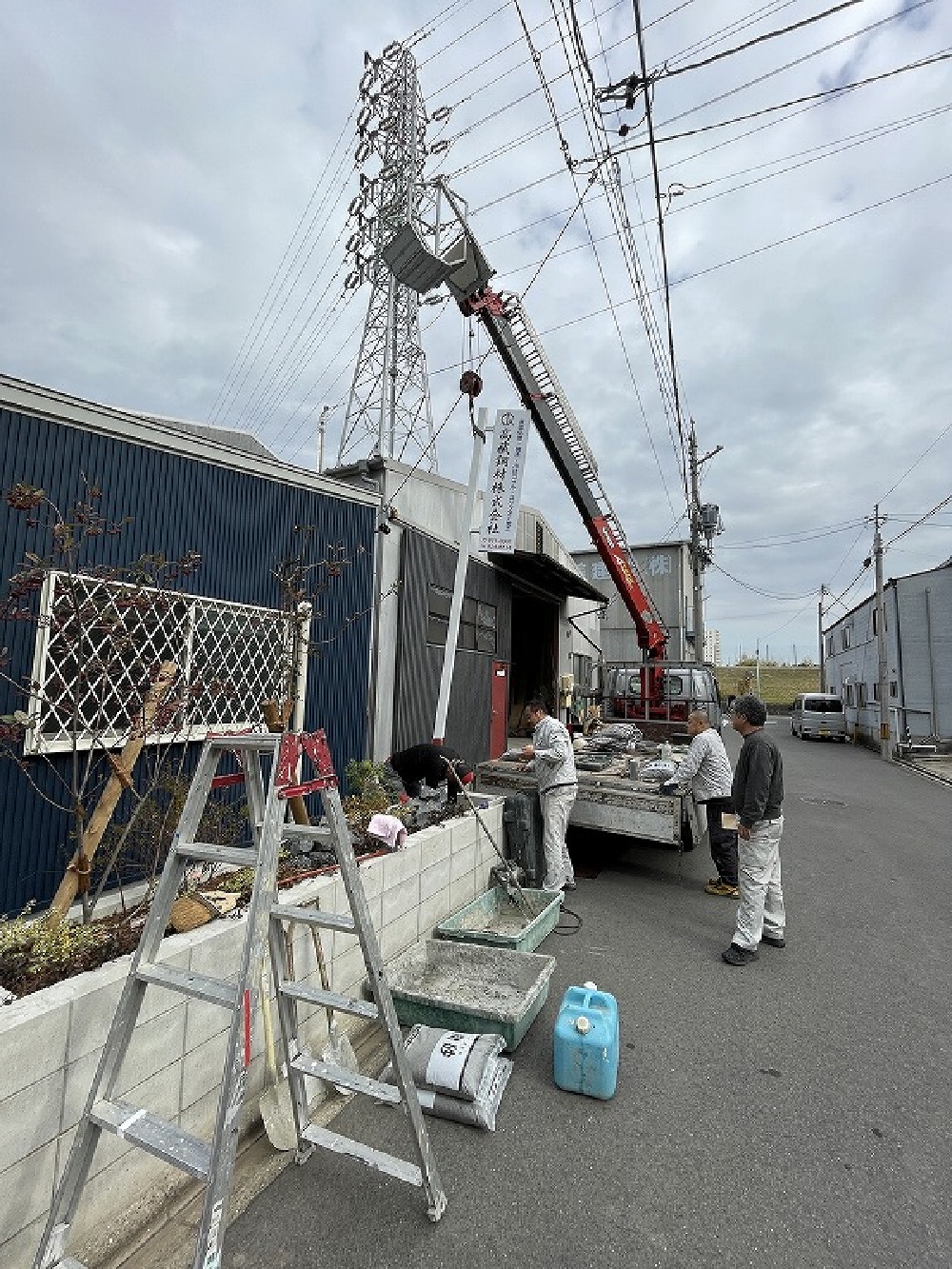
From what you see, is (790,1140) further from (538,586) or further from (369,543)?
(538,586)

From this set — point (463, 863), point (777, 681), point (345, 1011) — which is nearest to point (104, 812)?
point (345, 1011)

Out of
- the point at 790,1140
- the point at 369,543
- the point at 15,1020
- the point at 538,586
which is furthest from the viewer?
the point at 538,586

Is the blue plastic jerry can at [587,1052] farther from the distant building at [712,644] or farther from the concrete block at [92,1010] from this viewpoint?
the distant building at [712,644]

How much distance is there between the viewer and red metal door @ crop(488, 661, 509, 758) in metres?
12.7

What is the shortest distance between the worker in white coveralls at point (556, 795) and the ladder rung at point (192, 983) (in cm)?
437

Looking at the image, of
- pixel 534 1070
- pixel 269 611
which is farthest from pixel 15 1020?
pixel 269 611

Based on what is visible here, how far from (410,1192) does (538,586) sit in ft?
45.4

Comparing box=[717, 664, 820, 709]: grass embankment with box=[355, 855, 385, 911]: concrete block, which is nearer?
box=[355, 855, 385, 911]: concrete block

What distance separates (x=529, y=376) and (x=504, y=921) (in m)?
8.94

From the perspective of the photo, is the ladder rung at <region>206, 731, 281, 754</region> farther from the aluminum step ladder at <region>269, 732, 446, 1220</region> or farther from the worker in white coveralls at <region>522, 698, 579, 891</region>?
the worker in white coveralls at <region>522, 698, 579, 891</region>

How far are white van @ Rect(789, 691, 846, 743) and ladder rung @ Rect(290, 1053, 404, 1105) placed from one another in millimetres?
28608

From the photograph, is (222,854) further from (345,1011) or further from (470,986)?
(470,986)

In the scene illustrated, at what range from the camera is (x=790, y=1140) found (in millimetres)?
2840

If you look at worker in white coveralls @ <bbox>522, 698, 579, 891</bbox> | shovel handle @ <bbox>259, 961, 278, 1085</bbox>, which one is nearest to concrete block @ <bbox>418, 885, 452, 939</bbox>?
worker in white coveralls @ <bbox>522, 698, 579, 891</bbox>
